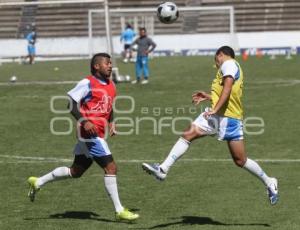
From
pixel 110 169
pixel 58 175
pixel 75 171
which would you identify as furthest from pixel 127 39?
pixel 110 169

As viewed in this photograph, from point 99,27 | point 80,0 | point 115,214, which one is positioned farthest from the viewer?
point 99,27

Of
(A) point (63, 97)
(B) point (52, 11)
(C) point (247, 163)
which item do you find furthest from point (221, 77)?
(B) point (52, 11)

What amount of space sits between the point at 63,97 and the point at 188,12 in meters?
32.9

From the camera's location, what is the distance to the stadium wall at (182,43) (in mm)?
56981

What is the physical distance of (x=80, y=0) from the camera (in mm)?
34875

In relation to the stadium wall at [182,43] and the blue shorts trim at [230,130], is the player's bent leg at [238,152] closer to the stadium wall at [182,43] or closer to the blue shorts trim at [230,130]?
the blue shorts trim at [230,130]

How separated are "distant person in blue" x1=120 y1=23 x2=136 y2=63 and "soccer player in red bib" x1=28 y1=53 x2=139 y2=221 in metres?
39.2

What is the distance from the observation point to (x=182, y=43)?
58062 millimetres

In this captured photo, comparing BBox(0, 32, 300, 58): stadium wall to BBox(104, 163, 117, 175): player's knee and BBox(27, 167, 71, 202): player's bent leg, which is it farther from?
BBox(104, 163, 117, 175): player's knee

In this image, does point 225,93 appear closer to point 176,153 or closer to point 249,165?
point 249,165

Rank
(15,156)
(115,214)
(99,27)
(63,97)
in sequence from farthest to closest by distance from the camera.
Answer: (99,27) → (63,97) → (15,156) → (115,214)

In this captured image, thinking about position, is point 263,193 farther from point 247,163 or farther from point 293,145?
point 293,145

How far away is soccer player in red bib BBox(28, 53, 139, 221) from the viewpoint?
11.0 m

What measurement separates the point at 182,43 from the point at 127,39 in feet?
22.8
